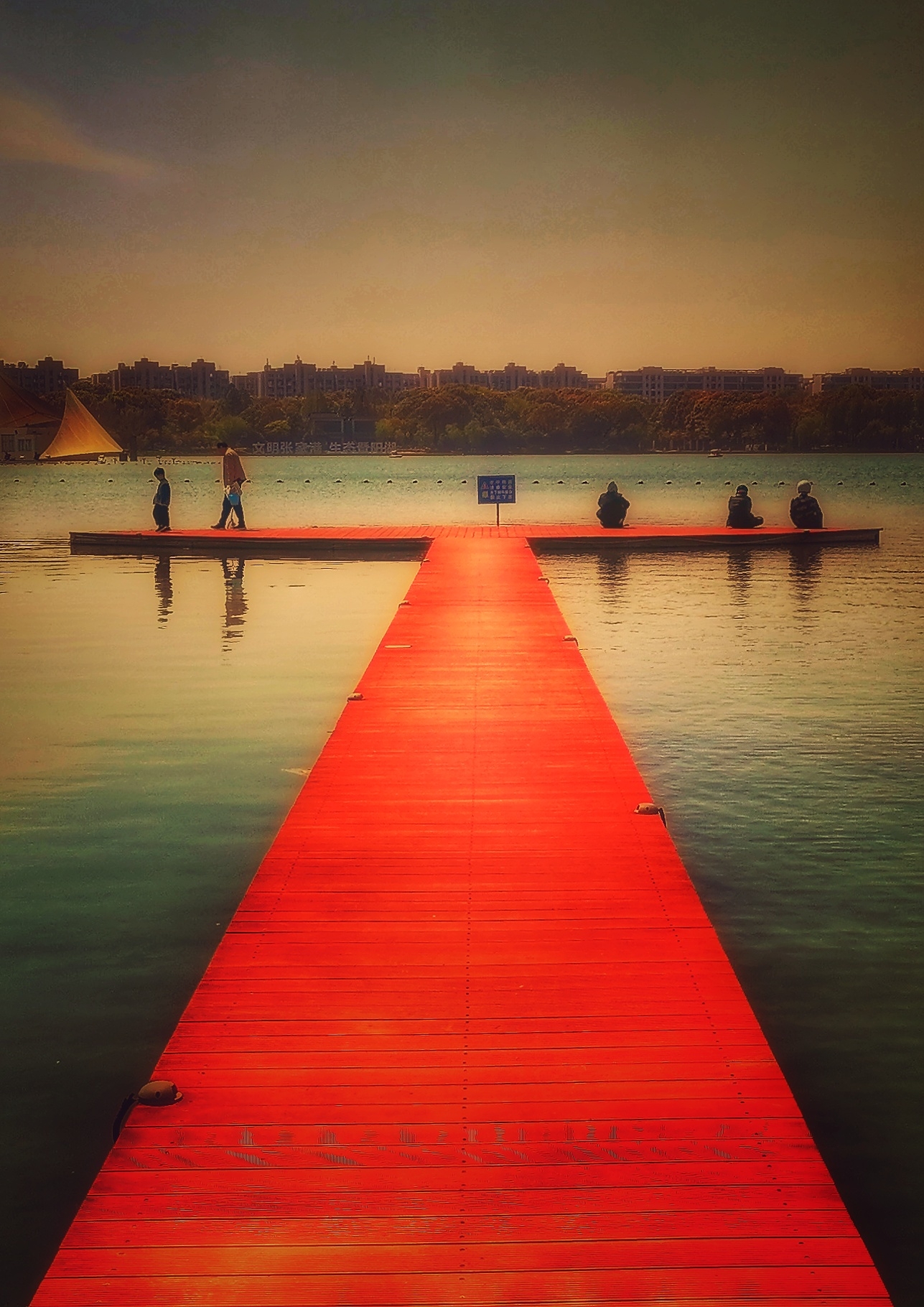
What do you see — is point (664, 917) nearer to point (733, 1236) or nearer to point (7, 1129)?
point (733, 1236)

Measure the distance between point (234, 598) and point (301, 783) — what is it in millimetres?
11102

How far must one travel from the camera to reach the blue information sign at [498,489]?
2833cm

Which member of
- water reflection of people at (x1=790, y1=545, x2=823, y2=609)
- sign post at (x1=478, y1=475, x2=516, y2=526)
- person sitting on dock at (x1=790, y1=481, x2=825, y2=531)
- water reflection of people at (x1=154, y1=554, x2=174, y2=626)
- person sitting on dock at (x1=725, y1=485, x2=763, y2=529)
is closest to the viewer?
water reflection of people at (x1=154, y1=554, x2=174, y2=626)

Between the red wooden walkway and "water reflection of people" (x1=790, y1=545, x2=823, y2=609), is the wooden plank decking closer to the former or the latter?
"water reflection of people" (x1=790, y1=545, x2=823, y2=609)

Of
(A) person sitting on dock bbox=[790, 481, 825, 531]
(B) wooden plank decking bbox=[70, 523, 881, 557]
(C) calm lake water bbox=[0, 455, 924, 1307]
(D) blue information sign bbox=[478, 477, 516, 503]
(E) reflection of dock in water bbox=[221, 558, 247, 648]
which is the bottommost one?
(C) calm lake water bbox=[0, 455, 924, 1307]

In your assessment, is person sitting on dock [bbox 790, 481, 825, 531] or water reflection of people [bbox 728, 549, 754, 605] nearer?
water reflection of people [bbox 728, 549, 754, 605]

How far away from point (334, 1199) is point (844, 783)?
7056mm

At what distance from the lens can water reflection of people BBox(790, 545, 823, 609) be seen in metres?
20.7

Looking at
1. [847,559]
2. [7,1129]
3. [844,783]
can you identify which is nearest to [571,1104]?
[7,1129]

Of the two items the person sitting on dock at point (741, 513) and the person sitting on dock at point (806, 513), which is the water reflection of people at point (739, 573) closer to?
the person sitting on dock at point (741, 513)

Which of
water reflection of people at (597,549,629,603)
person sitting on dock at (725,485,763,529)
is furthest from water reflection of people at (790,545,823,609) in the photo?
water reflection of people at (597,549,629,603)

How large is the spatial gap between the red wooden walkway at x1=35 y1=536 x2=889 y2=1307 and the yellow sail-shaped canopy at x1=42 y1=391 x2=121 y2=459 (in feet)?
228

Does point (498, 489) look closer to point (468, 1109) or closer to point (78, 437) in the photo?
point (468, 1109)

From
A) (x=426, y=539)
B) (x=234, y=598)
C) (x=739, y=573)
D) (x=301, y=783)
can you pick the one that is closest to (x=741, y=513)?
(x=739, y=573)
